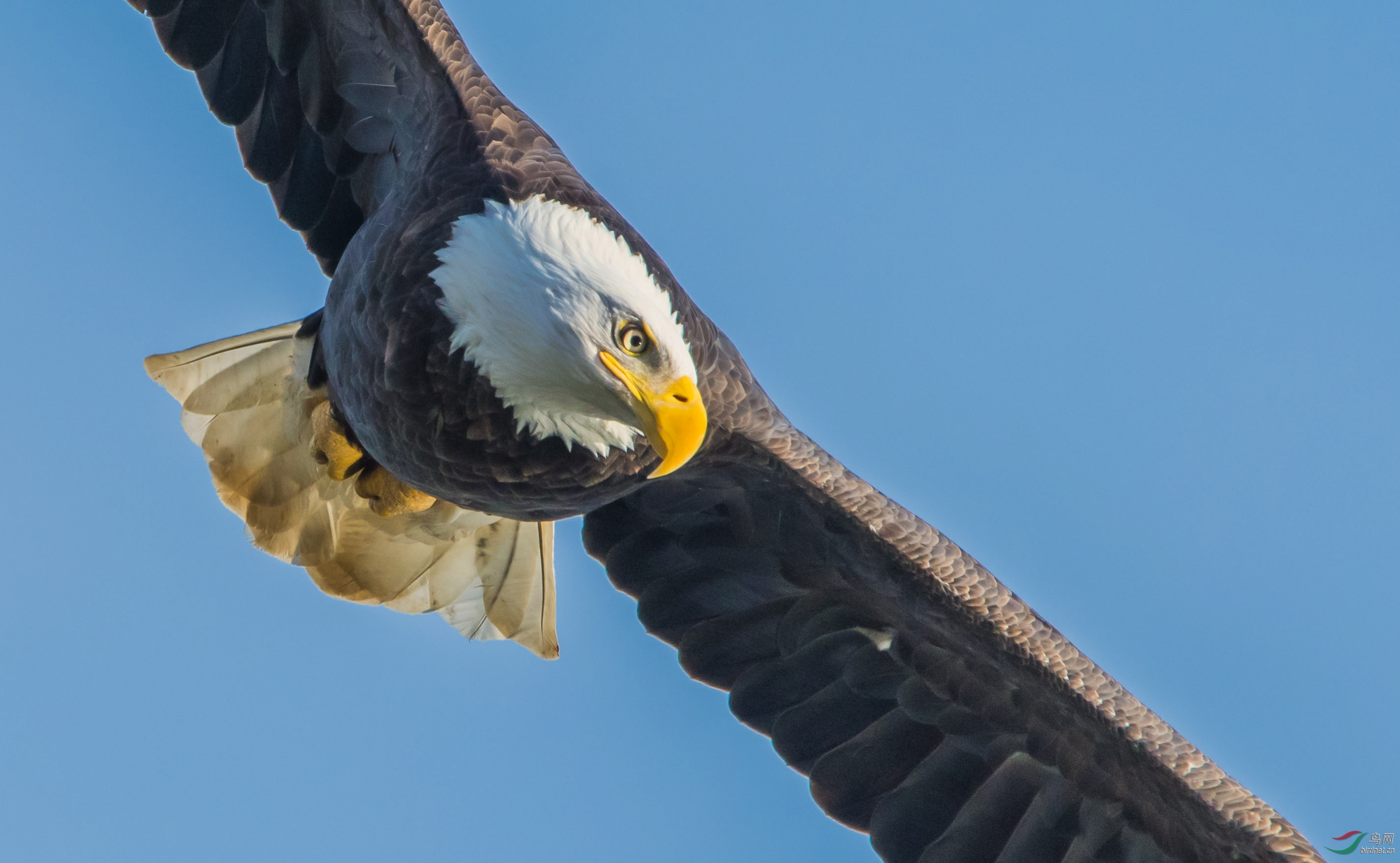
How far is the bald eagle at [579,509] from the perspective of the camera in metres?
4.44

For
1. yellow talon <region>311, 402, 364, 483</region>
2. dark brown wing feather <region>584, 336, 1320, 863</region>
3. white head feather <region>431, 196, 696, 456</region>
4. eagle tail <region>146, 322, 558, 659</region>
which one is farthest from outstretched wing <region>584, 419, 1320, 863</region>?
white head feather <region>431, 196, 696, 456</region>

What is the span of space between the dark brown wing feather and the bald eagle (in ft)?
0.04

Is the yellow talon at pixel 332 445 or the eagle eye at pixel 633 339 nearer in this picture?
the eagle eye at pixel 633 339

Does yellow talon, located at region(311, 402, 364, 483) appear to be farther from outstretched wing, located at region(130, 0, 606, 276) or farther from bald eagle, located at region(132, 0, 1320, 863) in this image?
outstretched wing, located at region(130, 0, 606, 276)

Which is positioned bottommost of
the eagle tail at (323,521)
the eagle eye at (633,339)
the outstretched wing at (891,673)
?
the eagle tail at (323,521)

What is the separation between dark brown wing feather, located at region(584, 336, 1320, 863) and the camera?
5.61 meters

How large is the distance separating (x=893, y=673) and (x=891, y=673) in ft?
0.04

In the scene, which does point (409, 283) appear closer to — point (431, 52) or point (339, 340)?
point (339, 340)

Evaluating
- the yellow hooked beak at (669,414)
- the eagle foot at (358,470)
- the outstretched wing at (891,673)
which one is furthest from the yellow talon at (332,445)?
the yellow hooked beak at (669,414)

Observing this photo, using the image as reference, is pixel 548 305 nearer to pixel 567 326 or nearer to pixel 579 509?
pixel 567 326

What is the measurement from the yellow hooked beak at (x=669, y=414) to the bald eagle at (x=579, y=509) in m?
0.31

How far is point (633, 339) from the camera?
406 cm

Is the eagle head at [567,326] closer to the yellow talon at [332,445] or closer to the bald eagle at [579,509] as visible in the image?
the bald eagle at [579,509]

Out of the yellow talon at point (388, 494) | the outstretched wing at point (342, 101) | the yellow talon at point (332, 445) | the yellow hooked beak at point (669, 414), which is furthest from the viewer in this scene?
the yellow talon at point (388, 494)
